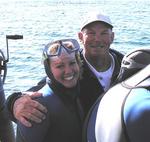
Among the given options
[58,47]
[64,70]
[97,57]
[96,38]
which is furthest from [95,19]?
[64,70]

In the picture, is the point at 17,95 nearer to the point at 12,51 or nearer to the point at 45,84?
the point at 45,84

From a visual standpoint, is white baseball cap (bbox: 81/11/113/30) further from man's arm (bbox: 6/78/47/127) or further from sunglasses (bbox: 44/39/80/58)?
man's arm (bbox: 6/78/47/127)

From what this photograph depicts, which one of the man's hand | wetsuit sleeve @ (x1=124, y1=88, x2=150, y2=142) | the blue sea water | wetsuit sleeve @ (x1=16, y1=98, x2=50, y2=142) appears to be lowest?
the blue sea water

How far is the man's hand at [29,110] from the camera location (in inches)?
115

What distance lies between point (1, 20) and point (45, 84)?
2269 cm

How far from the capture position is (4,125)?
4414 millimetres

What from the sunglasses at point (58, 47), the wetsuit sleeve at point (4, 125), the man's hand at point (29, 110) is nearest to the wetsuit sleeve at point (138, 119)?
the man's hand at point (29, 110)

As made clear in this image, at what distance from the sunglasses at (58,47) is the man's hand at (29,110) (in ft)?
1.00

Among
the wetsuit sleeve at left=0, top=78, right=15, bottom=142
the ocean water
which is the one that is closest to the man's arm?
the wetsuit sleeve at left=0, top=78, right=15, bottom=142

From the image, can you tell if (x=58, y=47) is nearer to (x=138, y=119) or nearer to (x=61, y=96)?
(x=61, y=96)

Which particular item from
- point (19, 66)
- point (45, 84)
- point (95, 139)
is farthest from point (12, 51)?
point (95, 139)

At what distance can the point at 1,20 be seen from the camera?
25.7 m

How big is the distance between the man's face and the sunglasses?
561 millimetres

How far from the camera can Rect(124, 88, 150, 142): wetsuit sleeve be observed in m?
2.15
